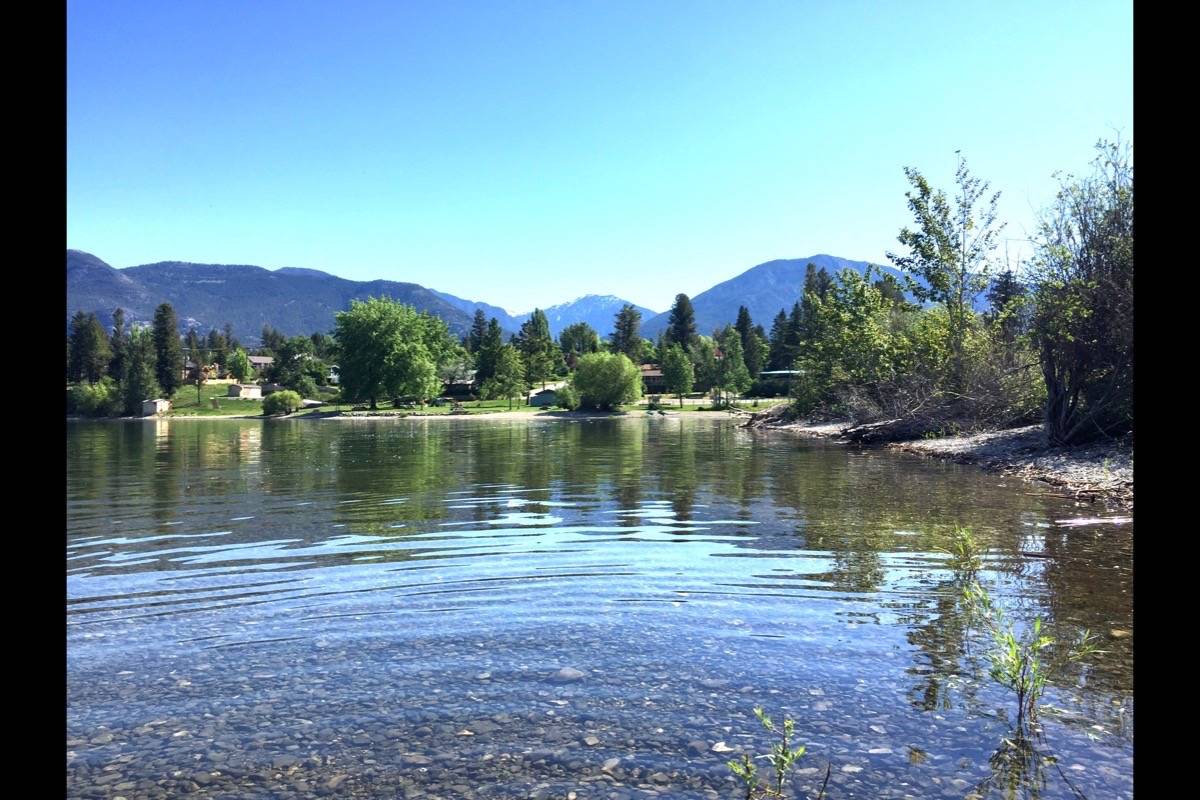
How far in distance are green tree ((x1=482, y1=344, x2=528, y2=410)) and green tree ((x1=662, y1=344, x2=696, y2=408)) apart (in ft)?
73.1

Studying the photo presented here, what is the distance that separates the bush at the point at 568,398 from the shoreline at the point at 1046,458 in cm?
6166

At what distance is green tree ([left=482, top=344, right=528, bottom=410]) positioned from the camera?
112750mm

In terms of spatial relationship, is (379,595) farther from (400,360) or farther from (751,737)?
(400,360)

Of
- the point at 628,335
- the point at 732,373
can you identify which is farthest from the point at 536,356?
the point at 732,373

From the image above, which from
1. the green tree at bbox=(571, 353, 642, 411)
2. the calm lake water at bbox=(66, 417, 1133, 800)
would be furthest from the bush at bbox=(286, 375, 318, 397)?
the calm lake water at bbox=(66, 417, 1133, 800)

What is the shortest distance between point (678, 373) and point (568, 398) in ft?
65.3

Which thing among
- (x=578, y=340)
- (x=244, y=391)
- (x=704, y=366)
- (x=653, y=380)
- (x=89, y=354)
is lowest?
(x=244, y=391)

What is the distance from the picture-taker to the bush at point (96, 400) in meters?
109

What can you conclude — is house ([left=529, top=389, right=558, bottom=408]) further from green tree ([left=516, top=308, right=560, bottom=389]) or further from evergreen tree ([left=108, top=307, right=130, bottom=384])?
evergreen tree ([left=108, top=307, right=130, bottom=384])

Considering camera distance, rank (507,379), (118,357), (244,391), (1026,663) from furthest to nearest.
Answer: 1. (244,391)
2. (118,357)
3. (507,379)
4. (1026,663)

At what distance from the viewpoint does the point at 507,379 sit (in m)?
113

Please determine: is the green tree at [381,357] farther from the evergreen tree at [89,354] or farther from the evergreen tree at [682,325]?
the evergreen tree at [682,325]

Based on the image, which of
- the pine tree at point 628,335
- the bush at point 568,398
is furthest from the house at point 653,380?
the bush at point 568,398

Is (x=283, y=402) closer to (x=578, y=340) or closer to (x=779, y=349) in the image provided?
(x=578, y=340)
